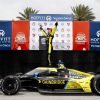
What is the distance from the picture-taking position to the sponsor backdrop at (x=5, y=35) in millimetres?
19578

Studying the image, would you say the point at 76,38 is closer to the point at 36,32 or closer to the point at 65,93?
the point at 36,32

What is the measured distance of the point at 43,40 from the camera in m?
19.5

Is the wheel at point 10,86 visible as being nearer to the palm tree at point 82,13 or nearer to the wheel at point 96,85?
the wheel at point 96,85

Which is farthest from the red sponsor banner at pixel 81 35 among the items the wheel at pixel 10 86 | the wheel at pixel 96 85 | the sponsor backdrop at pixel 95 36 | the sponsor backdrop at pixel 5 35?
the wheel at pixel 10 86

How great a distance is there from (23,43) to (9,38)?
662mm

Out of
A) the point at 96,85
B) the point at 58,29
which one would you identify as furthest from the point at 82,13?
the point at 96,85

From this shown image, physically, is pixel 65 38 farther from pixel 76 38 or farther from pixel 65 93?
pixel 65 93

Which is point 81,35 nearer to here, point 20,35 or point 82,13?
point 20,35

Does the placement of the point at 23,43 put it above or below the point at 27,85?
above

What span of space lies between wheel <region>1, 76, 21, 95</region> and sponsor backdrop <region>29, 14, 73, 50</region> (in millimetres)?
5186

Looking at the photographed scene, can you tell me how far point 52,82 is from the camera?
1478 centimetres

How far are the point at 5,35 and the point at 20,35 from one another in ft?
2.21

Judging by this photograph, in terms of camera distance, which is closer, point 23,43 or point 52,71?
point 52,71

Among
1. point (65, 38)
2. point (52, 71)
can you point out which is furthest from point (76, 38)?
point (52, 71)
